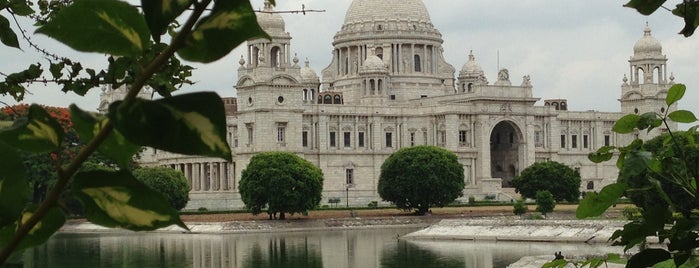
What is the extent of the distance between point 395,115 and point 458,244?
3175cm

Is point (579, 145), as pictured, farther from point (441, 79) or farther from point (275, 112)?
point (275, 112)

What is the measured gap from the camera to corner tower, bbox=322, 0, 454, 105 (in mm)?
86625

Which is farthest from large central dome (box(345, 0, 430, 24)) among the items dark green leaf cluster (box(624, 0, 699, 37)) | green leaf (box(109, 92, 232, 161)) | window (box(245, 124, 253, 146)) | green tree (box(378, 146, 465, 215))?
green leaf (box(109, 92, 232, 161))

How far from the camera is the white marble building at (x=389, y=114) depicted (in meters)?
71.8

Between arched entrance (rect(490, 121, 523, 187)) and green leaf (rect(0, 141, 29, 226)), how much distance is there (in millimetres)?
77564

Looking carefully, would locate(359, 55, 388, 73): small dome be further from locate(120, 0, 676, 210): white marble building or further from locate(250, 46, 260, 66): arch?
locate(250, 46, 260, 66): arch

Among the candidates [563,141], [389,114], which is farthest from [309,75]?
[563,141]

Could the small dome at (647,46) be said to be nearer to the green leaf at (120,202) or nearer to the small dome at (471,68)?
the small dome at (471,68)

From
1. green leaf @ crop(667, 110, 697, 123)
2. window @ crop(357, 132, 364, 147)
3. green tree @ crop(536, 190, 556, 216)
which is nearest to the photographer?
green leaf @ crop(667, 110, 697, 123)

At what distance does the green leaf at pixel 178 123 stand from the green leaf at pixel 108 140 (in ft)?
0.28

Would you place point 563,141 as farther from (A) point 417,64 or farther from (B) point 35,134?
(B) point 35,134

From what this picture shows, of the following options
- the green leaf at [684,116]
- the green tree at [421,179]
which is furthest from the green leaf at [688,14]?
the green tree at [421,179]

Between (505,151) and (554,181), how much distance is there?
14.6m

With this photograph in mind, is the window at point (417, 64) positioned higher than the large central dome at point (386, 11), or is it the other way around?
the large central dome at point (386, 11)
